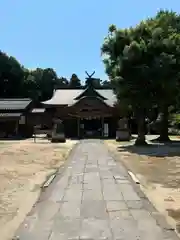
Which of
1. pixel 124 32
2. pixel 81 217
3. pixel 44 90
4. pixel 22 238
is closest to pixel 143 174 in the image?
pixel 81 217

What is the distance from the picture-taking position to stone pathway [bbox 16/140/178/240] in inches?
233

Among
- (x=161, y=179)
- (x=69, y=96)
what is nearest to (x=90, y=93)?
(x=69, y=96)

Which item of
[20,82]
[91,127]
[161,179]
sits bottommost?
[161,179]

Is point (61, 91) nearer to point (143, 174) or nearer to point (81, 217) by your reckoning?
point (143, 174)

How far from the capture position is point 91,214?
724 centimetres

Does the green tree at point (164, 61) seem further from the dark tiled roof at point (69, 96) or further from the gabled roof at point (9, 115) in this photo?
the gabled roof at point (9, 115)

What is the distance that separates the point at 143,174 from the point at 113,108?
27.3 meters

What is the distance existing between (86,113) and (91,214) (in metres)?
33.7

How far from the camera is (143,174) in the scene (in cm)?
1379

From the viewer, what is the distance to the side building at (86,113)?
41.0 m

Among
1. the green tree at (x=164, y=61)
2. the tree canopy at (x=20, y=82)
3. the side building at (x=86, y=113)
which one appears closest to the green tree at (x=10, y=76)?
the tree canopy at (x=20, y=82)

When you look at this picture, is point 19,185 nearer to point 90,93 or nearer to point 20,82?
point 90,93

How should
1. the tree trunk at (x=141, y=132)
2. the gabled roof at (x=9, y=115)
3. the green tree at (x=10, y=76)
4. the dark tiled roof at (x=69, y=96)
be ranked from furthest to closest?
the green tree at (x=10, y=76)
the dark tiled roof at (x=69, y=96)
the gabled roof at (x=9, y=115)
the tree trunk at (x=141, y=132)

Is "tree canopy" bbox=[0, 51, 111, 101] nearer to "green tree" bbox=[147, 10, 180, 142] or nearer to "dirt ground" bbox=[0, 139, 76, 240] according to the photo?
"green tree" bbox=[147, 10, 180, 142]
